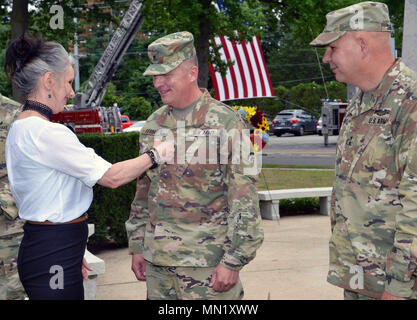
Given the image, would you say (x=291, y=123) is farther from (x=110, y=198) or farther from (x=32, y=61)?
(x=32, y=61)

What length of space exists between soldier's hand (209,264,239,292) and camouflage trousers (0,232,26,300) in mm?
1443

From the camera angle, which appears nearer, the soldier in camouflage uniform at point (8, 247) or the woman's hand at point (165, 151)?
the woman's hand at point (165, 151)

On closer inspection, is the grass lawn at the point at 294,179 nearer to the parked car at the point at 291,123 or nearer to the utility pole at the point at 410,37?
the utility pole at the point at 410,37

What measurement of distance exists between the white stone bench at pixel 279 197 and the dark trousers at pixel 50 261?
281 inches

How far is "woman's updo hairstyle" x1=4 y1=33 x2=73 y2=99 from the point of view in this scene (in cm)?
310

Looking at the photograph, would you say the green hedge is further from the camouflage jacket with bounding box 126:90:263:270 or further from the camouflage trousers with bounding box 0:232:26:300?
the camouflage jacket with bounding box 126:90:263:270

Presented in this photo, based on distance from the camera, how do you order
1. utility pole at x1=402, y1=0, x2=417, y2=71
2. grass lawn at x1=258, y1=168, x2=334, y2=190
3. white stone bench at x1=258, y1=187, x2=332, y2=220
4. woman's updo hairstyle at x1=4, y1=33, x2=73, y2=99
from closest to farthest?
woman's updo hairstyle at x1=4, y1=33, x2=73, y2=99 < utility pole at x1=402, y1=0, x2=417, y2=71 < white stone bench at x1=258, y1=187, x2=332, y2=220 < grass lawn at x1=258, y1=168, x2=334, y2=190

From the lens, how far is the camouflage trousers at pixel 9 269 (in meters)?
3.98

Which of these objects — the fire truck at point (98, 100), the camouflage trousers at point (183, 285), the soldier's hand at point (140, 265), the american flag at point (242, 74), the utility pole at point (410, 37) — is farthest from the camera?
the fire truck at point (98, 100)

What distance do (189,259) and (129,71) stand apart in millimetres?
47380

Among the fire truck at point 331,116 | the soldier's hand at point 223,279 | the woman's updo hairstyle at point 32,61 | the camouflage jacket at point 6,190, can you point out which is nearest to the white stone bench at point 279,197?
the camouflage jacket at point 6,190

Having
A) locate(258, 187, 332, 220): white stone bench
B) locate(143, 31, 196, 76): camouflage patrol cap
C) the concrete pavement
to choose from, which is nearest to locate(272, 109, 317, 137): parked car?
locate(258, 187, 332, 220): white stone bench

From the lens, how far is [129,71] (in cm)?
4975
